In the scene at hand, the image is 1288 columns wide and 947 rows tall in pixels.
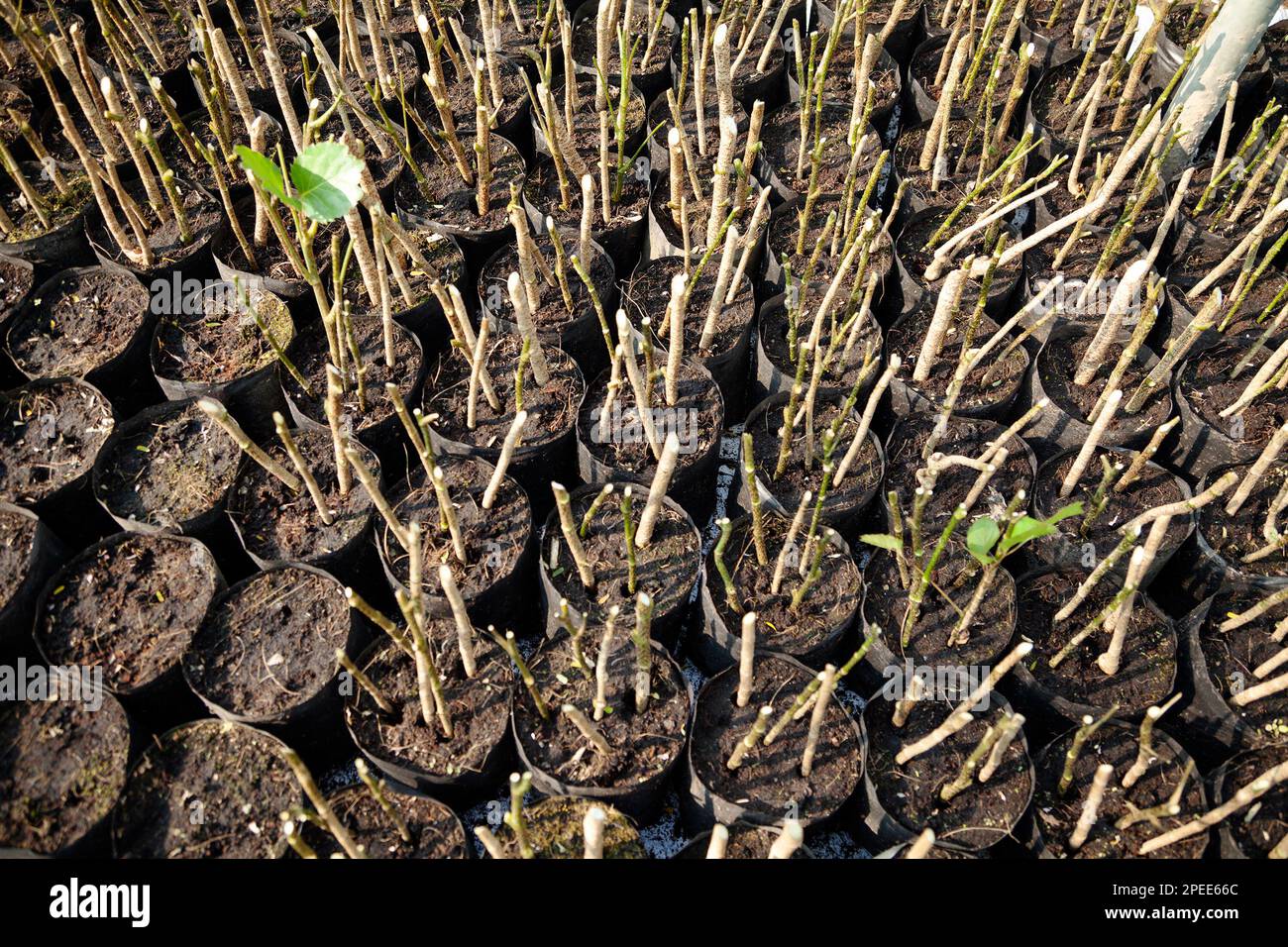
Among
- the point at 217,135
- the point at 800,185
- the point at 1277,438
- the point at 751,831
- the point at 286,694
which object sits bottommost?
the point at 751,831

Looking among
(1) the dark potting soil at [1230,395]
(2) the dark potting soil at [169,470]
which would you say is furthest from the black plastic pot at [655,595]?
(1) the dark potting soil at [1230,395]

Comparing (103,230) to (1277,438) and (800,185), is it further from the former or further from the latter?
(1277,438)

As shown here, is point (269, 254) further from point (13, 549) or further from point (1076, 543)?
point (1076, 543)

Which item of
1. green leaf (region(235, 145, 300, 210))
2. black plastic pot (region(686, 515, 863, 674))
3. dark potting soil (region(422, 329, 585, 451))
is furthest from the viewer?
dark potting soil (region(422, 329, 585, 451))

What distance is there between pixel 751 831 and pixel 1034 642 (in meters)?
0.67

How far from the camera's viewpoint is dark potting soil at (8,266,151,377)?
202 cm

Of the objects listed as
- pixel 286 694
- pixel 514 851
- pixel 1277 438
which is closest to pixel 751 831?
pixel 514 851

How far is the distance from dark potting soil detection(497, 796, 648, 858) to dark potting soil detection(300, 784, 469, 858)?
98 millimetres

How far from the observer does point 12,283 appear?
7.00ft

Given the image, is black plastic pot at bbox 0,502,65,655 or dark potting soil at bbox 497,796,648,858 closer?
dark potting soil at bbox 497,796,648,858

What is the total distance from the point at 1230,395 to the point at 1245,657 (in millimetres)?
633

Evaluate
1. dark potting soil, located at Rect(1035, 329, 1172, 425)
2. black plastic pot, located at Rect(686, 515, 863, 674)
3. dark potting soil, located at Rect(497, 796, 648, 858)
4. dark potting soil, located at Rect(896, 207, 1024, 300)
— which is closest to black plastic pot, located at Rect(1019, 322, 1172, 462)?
dark potting soil, located at Rect(1035, 329, 1172, 425)

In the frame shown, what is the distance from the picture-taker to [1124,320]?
2.07m

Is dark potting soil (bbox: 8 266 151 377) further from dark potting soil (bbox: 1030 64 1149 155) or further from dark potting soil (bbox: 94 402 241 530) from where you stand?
dark potting soil (bbox: 1030 64 1149 155)
